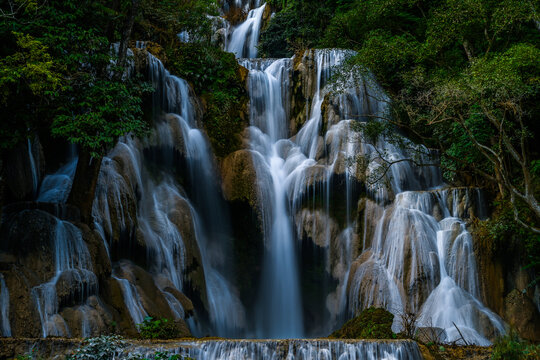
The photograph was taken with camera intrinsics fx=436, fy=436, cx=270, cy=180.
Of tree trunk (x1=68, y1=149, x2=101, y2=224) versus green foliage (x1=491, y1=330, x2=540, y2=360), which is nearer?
green foliage (x1=491, y1=330, x2=540, y2=360)

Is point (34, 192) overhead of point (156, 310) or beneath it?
overhead

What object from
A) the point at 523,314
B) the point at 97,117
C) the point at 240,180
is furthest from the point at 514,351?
the point at 240,180

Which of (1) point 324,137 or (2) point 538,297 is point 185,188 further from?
(2) point 538,297

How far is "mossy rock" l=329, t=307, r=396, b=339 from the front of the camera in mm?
10303

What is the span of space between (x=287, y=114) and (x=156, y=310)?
13908 millimetres

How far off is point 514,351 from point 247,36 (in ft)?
100.0

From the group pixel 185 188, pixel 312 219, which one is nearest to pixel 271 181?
pixel 312 219

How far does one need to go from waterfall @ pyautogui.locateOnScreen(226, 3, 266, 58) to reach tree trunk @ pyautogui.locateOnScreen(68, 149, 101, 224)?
867 inches

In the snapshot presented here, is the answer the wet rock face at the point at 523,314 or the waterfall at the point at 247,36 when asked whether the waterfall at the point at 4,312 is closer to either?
the wet rock face at the point at 523,314

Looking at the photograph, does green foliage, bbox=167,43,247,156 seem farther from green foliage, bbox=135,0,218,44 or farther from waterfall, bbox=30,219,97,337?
waterfall, bbox=30,219,97,337

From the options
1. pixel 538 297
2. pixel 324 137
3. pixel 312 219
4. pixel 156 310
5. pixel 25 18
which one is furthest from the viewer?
pixel 324 137

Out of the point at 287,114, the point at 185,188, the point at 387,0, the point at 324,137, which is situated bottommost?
the point at 185,188

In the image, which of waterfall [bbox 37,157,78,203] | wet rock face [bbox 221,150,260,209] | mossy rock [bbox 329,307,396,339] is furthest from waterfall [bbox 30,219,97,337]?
wet rock face [bbox 221,150,260,209]

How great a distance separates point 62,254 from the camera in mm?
11148
